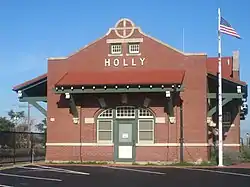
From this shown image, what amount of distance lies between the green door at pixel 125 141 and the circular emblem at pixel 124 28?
5125 millimetres

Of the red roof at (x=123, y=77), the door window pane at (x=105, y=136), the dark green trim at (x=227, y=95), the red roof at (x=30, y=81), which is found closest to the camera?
the red roof at (x=123, y=77)

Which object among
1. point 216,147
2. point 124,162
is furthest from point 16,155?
point 216,147

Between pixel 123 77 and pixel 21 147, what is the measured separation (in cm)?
856

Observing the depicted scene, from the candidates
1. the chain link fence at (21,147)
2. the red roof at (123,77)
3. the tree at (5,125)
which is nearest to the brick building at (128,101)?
the red roof at (123,77)

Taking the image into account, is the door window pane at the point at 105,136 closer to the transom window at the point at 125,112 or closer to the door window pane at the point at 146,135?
the transom window at the point at 125,112

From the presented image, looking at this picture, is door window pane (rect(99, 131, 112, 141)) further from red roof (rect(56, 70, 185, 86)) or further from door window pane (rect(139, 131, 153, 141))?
red roof (rect(56, 70, 185, 86))

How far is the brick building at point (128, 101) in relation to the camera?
1075 inches

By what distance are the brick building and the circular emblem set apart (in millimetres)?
24

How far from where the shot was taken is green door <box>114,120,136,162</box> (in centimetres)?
2819

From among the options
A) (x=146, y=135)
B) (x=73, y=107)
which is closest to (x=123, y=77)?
(x=73, y=107)

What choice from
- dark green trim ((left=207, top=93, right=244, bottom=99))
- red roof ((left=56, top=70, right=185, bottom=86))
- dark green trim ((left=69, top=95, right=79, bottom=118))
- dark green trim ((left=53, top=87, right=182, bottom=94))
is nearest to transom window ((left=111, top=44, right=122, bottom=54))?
red roof ((left=56, top=70, right=185, bottom=86))

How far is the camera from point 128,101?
28188mm

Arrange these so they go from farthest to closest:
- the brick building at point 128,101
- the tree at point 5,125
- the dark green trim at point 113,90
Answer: the tree at point 5,125 → the brick building at point 128,101 → the dark green trim at point 113,90

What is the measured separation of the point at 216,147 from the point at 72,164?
9.16 metres
